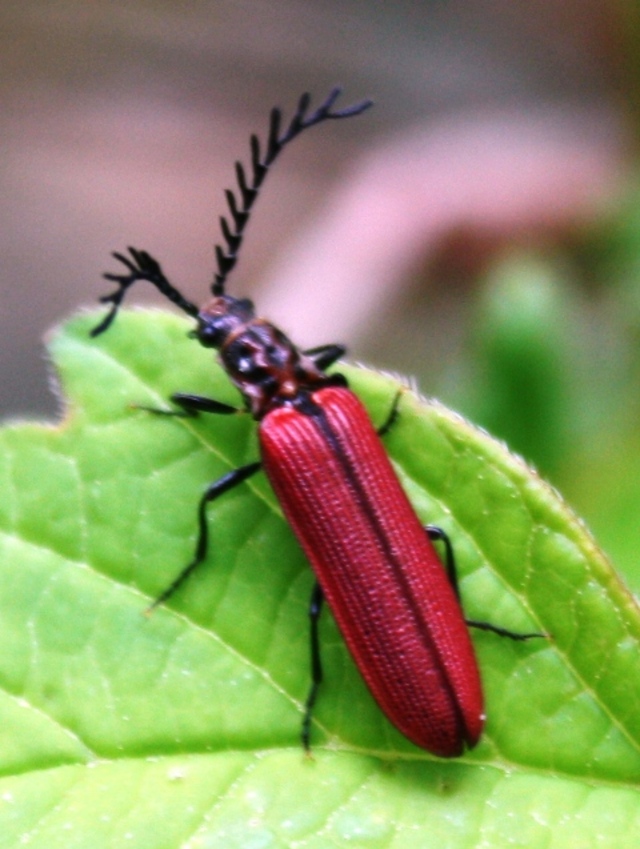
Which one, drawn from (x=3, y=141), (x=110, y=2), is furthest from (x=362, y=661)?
(x=110, y=2)

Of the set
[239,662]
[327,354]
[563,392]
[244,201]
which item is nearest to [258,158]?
[244,201]

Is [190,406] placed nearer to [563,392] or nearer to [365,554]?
[365,554]

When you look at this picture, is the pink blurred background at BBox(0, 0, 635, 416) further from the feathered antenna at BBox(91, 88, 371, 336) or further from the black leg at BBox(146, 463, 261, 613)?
the black leg at BBox(146, 463, 261, 613)

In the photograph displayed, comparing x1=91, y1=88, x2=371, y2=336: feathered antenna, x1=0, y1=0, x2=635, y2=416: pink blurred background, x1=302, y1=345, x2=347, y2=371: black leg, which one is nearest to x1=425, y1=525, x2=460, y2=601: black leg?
x1=302, y1=345, x2=347, y2=371: black leg

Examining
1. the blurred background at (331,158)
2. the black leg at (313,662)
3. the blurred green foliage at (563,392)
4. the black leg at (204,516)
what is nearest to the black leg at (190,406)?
the black leg at (204,516)

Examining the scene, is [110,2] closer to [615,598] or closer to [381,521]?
[381,521]
